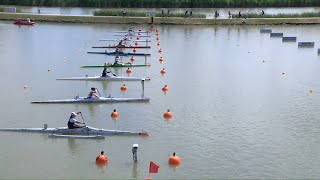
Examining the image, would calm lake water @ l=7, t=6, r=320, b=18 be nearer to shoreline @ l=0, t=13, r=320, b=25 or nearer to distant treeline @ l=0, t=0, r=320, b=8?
distant treeline @ l=0, t=0, r=320, b=8

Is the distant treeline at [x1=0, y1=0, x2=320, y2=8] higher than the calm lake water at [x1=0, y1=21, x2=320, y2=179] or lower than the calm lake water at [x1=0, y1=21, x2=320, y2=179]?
higher

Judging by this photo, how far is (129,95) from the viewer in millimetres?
21500

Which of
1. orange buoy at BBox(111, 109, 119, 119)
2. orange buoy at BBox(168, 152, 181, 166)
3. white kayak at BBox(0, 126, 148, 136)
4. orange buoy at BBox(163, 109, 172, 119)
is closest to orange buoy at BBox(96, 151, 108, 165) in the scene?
orange buoy at BBox(168, 152, 181, 166)

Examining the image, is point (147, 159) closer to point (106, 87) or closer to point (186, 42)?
point (106, 87)

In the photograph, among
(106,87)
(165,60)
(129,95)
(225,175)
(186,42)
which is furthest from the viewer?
(186,42)

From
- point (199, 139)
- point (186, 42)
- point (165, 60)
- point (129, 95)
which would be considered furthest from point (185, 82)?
point (186, 42)

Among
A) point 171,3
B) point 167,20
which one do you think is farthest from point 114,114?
point 171,3

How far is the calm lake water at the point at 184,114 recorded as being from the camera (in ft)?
46.0

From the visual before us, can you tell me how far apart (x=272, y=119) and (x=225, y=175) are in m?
5.68

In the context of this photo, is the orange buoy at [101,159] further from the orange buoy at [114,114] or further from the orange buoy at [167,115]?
the orange buoy at [167,115]

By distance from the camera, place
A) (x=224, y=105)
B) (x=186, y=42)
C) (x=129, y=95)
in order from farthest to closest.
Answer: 1. (x=186, y=42)
2. (x=129, y=95)
3. (x=224, y=105)

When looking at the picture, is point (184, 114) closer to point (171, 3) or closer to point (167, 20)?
point (167, 20)

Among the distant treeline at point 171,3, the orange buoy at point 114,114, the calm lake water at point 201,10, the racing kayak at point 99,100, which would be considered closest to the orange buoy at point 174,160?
the orange buoy at point 114,114

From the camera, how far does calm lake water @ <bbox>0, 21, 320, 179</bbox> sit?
1402cm
